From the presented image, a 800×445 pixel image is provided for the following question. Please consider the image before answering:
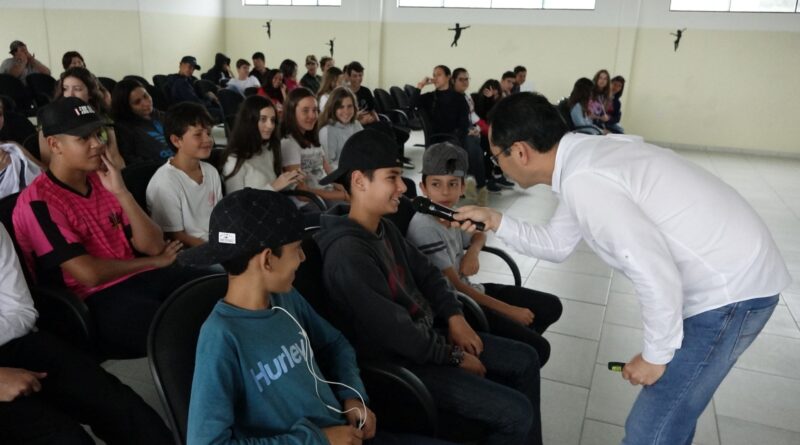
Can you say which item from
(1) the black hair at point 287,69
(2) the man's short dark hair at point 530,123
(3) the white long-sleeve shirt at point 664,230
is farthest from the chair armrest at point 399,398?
(1) the black hair at point 287,69

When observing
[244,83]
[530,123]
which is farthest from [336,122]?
[244,83]

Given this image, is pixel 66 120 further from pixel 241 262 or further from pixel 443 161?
pixel 443 161

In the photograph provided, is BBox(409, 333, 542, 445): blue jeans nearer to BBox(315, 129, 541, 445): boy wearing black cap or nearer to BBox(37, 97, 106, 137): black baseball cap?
BBox(315, 129, 541, 445): boy wearing black cap

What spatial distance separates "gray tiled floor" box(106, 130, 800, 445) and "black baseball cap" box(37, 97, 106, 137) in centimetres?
104

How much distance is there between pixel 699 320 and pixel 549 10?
9.74m

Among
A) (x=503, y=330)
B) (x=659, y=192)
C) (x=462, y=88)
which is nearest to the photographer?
(x=659, y=192)

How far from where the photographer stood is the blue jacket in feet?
3.63

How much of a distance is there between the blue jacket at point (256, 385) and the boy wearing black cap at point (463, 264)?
2.93 ft

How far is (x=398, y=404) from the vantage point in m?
1.54

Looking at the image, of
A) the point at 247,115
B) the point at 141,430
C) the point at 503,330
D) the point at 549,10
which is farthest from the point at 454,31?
the point at 141,430

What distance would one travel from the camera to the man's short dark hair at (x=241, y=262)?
4.07 feet

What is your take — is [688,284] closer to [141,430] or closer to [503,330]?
[503,330]

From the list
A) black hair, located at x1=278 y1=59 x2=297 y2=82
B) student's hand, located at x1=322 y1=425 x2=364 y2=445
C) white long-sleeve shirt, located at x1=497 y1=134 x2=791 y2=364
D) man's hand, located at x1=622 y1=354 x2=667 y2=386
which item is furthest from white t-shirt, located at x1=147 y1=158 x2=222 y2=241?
black hair, located at x1=278 y1=59 x2=297 y2=82

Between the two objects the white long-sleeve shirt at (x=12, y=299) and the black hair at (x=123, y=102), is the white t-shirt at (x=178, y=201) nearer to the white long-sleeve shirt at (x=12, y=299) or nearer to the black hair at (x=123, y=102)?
the white long-sleeve shirt at (x=12, y=299)
